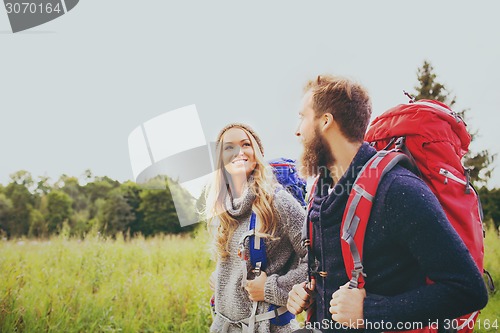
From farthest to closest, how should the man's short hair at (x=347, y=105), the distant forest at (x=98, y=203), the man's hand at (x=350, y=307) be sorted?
1. the distant forest at (x=98, y=203)
2. the man's short hair at (x=347, y=105)
3. the man's hand at (x=350, y=307)

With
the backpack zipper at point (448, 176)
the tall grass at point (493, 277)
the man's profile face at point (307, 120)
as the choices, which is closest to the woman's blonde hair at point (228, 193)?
the man's profile face at point (307, 120)

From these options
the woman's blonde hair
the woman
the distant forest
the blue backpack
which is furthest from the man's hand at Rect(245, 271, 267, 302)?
the distant forest

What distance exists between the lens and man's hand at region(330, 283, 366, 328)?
1.56 m

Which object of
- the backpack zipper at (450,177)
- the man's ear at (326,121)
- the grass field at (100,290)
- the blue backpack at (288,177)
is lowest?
the grass field at (100,290)

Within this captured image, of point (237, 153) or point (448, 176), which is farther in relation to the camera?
point (237, 153)

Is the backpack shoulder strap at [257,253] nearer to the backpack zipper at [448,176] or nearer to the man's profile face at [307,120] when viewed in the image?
the man's profile face at [307,120]

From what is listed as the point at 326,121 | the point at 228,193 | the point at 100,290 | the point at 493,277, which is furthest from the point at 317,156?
the point at 493,277

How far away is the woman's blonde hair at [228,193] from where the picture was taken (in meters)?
2.59

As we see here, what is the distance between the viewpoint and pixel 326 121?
1.88m

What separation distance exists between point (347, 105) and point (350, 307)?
2.98ft

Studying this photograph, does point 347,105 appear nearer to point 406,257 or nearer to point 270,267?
point 406,257

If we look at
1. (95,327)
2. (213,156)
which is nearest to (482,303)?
(213,156)

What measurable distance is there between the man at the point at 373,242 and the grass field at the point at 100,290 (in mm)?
3912

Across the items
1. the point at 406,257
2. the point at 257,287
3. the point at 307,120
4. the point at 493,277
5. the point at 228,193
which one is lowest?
the point at 493,277
